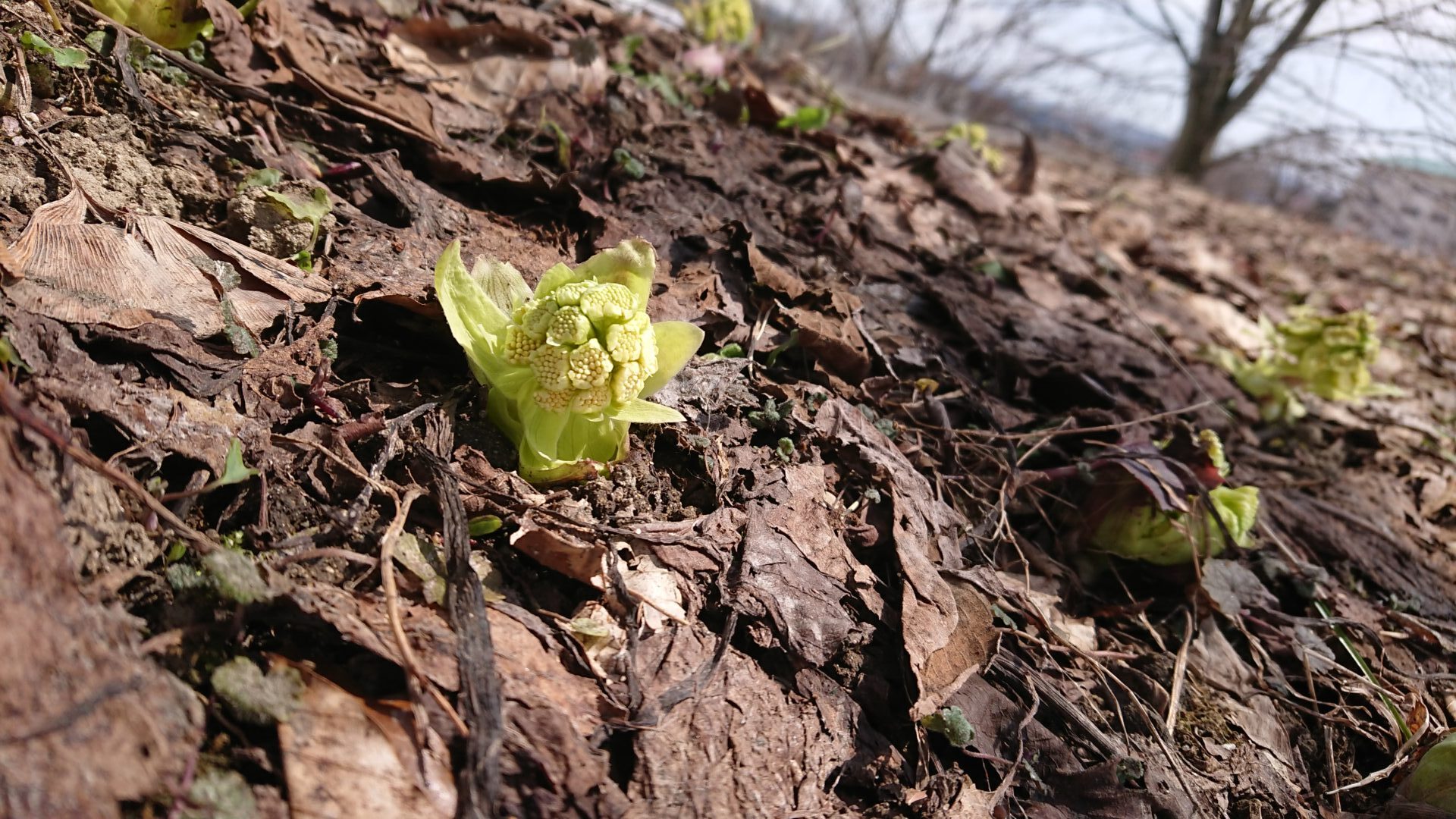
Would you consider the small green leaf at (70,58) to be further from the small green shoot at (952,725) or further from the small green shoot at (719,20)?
the small green shoot at (719,20)

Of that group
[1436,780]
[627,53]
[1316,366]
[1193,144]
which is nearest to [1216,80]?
[1193,144]

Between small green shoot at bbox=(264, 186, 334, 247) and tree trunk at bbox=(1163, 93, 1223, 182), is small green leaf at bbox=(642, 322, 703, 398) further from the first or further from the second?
tree trunk at bbox=(1163, 93, 1223, 182)

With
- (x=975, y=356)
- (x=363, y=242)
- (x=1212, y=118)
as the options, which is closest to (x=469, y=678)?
(x=363, y=242)

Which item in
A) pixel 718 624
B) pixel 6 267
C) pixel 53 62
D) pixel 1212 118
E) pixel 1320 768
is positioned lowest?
pixel 1320 768

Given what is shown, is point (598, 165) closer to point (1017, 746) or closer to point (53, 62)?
point (53, 62)

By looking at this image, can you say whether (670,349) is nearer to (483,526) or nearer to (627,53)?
(483,526)

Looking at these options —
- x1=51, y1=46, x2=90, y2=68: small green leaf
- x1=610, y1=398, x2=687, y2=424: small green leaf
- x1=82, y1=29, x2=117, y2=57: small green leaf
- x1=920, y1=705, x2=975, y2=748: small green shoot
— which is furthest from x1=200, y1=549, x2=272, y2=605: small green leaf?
x1=82, y1=29, x2=117, y2=57: small green leaf

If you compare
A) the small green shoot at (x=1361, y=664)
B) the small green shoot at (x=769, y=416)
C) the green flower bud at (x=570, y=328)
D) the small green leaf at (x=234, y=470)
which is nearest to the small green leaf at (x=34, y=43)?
the small green leaf at (x=234, y=470)
